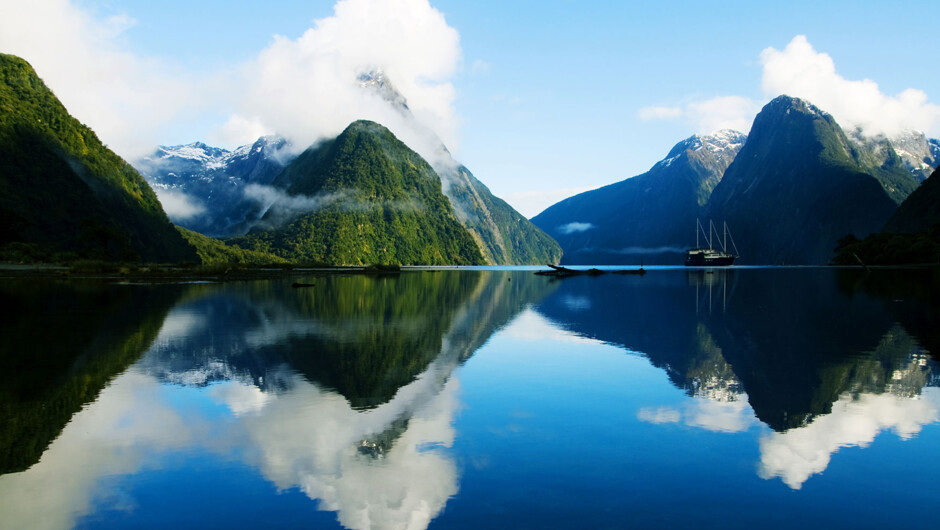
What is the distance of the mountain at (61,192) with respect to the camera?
132 metres

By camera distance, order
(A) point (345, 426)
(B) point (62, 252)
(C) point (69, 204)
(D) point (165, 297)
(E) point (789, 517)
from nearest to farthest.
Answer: (E) point (789, 517)
(A) point (345, 426)
(D) point (165, 297)
(B) point (62, 252)
(C) point (69, 204)

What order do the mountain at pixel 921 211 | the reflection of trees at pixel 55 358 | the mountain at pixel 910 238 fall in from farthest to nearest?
the mountain at pixel 921 211
the mountain at pixel 910 238
the reflection of trees at pixel 55 358

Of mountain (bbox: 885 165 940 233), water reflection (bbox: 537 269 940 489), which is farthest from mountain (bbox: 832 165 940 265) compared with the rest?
water reflection (bbox: 537 269 940 489)

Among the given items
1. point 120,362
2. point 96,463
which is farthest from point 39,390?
point 96,463

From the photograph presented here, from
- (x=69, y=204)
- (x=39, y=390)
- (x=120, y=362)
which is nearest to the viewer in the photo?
(x=39, y=390)

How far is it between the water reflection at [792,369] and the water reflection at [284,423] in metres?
6.72

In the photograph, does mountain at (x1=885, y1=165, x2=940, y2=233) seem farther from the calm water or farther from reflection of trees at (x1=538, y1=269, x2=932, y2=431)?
the calm water

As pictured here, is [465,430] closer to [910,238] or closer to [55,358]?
[55,358]

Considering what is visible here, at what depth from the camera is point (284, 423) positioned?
14938mm

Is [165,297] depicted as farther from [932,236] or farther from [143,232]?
[932,236]

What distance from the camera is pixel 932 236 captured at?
15188 centimetres

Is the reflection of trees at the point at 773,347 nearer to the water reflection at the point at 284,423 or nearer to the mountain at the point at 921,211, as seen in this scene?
the water reflection at the point at 284,423

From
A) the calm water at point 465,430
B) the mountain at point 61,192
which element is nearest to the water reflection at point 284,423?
the calm water at point 465,430

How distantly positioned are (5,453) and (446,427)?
9.29 m
